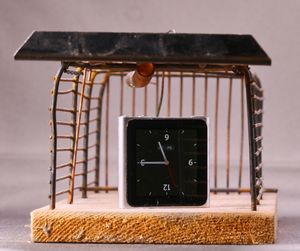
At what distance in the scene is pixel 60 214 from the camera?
2.92 m

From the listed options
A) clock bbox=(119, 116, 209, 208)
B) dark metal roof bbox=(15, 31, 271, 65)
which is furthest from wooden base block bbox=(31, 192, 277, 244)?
dark metal roof bbox=(15, 31, 271, 65)

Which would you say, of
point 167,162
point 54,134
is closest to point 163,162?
point 167,162

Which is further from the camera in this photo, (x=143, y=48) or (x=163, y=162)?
(x=163, y=162)

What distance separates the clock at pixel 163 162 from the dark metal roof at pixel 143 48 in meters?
0.28

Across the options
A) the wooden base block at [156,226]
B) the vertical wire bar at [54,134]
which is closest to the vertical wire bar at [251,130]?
the wooden base block at [156,226]

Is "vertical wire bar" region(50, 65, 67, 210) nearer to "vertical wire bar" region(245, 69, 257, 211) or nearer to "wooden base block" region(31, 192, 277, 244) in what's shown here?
"wooden base block" region(31, 192, 277, 244)

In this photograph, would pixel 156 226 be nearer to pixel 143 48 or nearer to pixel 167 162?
pixel 167 162

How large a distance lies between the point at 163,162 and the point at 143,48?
1.25 feet

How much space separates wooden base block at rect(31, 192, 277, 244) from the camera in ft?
9.50

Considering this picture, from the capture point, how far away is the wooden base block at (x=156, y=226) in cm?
290

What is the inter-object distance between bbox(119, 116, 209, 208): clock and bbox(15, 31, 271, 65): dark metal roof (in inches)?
11.0

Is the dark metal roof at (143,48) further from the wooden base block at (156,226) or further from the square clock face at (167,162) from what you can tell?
the wooden base block at (156,226)

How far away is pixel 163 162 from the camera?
117 inches

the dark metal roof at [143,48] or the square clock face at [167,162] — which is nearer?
the dark metal roof at [143,48]
